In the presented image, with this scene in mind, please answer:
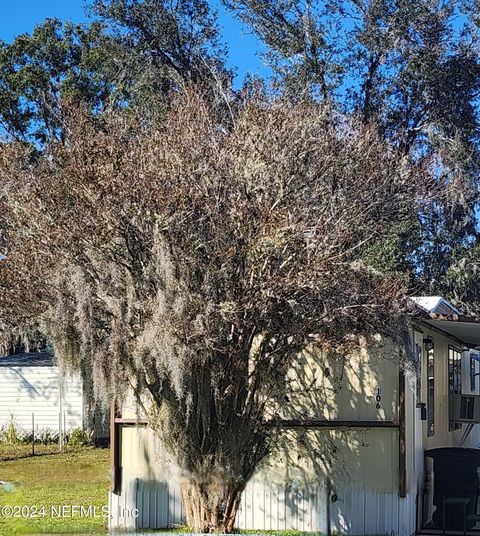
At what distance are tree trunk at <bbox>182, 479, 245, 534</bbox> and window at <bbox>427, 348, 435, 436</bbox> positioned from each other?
4.54 m

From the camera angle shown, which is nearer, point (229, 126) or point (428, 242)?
point (229, 126)

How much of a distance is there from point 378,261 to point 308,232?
10935 millimetres

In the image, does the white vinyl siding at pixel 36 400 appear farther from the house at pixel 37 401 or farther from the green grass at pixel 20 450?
the green grass at pixel 20 450

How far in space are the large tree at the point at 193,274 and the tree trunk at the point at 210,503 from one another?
0.02 metres

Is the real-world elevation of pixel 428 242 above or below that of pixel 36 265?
above

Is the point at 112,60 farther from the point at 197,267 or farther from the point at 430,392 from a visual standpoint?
the point at 197,267

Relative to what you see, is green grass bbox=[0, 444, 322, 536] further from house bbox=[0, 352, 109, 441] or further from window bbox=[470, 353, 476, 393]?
window bbox=[470, 353, 476, 393]

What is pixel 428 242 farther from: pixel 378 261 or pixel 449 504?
pixel 449 504

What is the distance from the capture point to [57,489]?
1366 centimetres

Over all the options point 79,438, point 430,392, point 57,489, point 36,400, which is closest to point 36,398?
point 36,400

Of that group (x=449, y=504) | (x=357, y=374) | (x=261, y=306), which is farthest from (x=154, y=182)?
(x=449, y=504)

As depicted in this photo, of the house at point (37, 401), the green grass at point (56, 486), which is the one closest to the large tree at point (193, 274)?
the green grass at point (56, 486)

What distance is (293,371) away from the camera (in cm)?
1059

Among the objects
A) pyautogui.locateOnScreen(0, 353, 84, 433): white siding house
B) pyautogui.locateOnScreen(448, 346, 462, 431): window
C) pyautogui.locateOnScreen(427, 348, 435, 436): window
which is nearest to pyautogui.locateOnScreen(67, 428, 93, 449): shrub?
pyautogui.locateOnScreen(0, 353, 84, 433): white siding house
